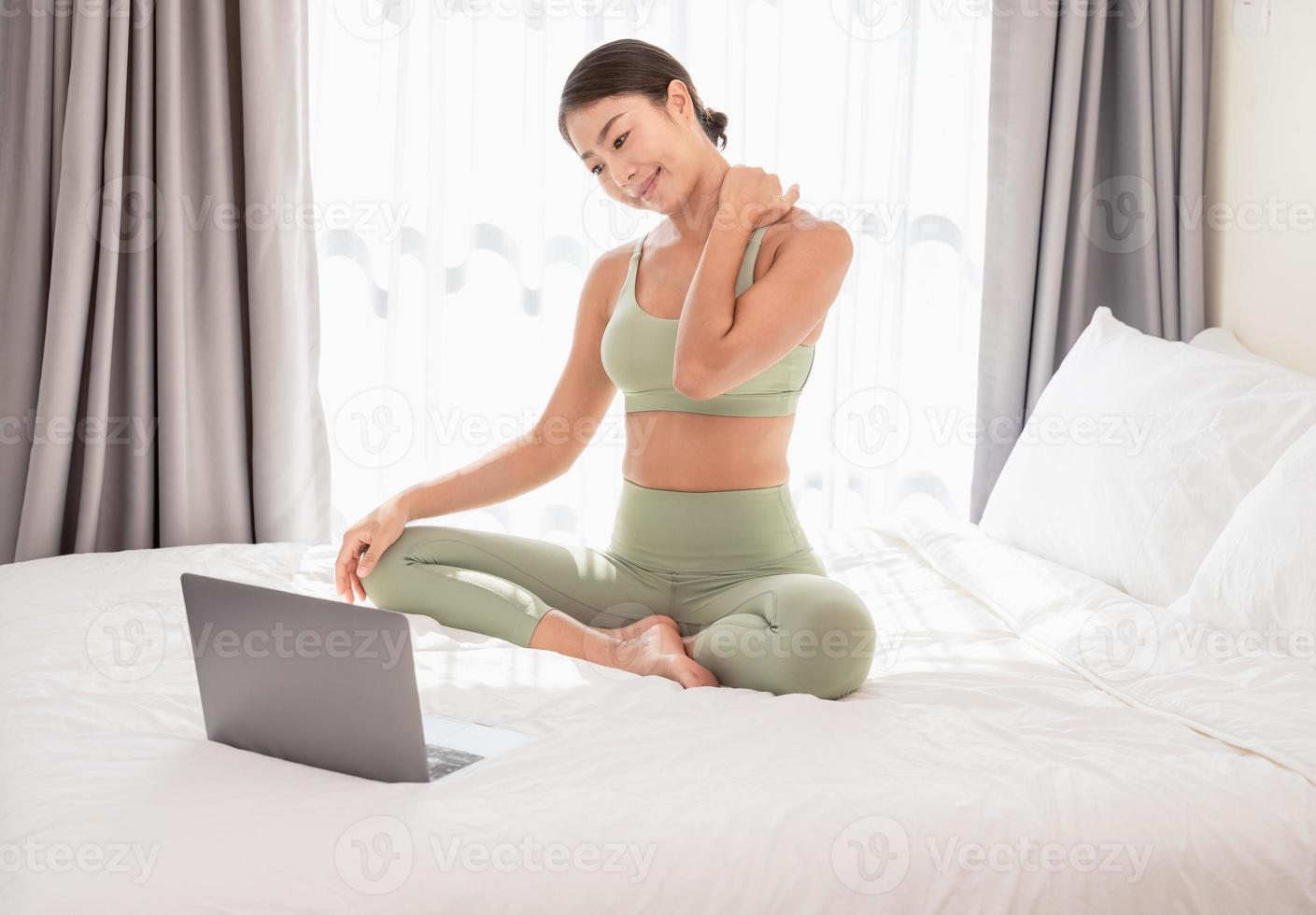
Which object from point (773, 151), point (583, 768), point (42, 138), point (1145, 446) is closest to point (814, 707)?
point (583, 768)

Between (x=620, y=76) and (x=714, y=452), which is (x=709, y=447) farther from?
(x=620, y=76)

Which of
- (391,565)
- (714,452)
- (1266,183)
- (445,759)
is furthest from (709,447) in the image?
(1266,183)

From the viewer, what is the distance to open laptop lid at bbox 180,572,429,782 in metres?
1.00

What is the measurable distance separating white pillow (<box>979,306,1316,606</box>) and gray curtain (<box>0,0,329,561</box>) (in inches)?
63.1

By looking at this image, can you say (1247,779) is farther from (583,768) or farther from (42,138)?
(42,138)

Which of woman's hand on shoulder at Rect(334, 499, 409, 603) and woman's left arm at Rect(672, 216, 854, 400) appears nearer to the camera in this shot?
woman's left arm at Rect(672, 216, 854, 400)

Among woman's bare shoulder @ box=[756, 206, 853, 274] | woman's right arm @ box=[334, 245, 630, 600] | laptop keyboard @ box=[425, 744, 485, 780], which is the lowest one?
laptop keyboard @ box=[425, 744, 485, 780]

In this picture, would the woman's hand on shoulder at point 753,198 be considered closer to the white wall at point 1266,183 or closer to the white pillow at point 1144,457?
the white pillow at point 1144,457

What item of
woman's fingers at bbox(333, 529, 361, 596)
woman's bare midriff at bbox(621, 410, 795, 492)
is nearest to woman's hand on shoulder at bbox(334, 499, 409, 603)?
woman's fingers at bbox(333, 529, 361, 596)

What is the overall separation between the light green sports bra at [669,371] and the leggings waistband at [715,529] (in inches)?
5.1

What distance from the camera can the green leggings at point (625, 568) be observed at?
1559mm

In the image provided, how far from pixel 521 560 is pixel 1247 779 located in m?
1.00

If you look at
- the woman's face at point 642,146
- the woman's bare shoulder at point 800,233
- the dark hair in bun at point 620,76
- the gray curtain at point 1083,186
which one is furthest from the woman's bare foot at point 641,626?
the gray curtain at point 1083,186

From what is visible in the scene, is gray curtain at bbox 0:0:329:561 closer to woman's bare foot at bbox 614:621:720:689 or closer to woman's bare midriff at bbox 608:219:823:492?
woman's bare midriff at bbox 608:219:823:492
